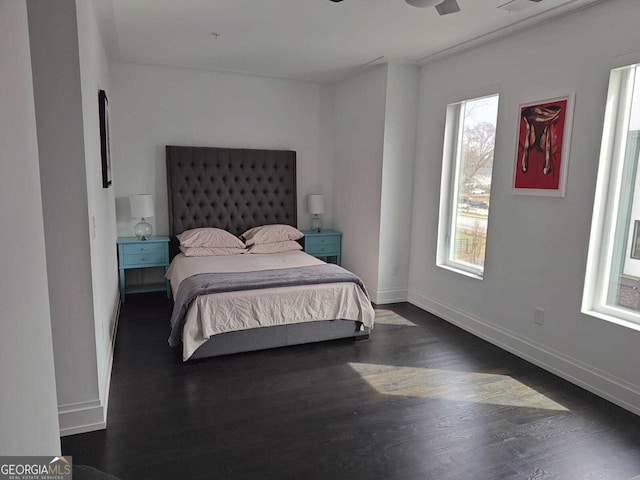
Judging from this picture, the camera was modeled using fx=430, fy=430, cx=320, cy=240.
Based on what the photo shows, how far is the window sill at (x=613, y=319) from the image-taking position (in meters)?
2.64

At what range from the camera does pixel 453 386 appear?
2895mm

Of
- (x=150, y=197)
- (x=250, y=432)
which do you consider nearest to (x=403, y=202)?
(x=150, y=197)

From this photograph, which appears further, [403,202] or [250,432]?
[403,202]

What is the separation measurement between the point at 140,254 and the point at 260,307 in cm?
192

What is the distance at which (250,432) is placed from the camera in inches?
92.2

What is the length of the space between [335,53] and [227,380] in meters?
3.02

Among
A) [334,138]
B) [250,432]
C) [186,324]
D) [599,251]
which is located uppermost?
[334,138]

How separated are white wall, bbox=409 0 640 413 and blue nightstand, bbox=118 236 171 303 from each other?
2949mm

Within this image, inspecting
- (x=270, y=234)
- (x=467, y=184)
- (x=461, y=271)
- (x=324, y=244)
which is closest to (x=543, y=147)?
(x=467, y=184)

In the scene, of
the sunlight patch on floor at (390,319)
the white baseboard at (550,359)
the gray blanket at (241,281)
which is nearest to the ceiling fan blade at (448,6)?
the gray blanket at (241,281)

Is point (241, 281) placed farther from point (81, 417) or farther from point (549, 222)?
point (549, 222)

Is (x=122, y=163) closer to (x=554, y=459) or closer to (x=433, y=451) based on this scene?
(x=433, y=451)

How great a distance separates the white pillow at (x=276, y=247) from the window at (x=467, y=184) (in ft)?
5.29

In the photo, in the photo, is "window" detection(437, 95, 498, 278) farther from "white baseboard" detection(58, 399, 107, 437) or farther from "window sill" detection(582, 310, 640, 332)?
"white baseboard" detection(58, 399, 107, 437)
